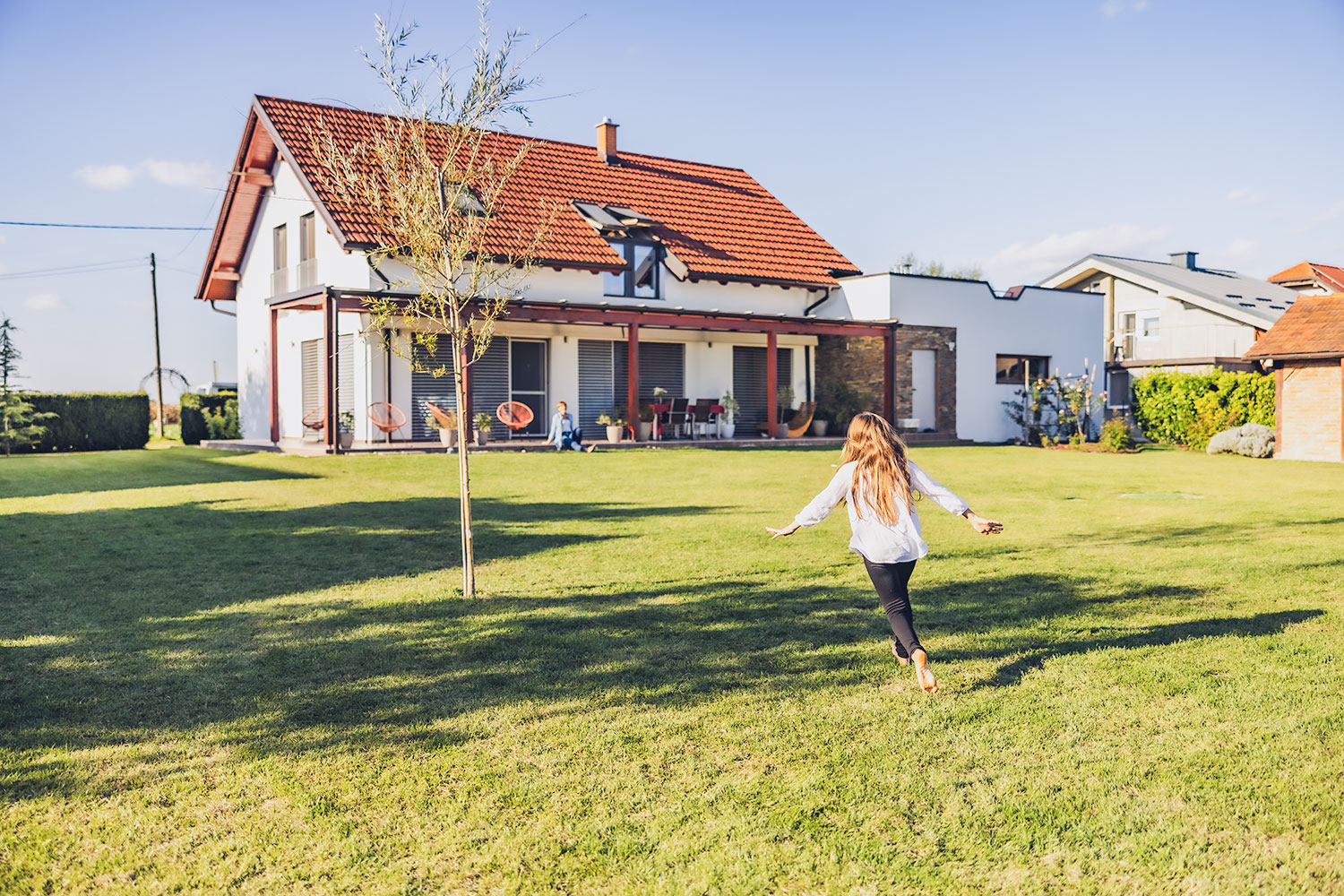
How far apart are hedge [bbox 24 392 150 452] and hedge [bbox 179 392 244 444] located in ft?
3.39

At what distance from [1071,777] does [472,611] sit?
382 centimetres

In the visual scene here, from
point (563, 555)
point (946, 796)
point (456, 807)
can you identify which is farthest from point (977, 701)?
point (563, 555)

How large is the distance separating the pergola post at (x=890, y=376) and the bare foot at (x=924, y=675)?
21713 mm

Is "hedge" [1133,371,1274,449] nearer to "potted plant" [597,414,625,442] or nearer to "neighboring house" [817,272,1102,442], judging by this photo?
"neighboring house" [817,272,1102,442]

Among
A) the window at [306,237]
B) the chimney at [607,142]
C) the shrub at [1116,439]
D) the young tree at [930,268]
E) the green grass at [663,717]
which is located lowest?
the green grass at [663,717]

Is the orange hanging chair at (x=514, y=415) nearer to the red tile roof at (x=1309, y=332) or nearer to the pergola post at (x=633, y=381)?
the pergola post at (x=633, y=381)

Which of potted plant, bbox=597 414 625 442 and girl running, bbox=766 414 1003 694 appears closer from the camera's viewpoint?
girl running, bbox=766 414 1003 694

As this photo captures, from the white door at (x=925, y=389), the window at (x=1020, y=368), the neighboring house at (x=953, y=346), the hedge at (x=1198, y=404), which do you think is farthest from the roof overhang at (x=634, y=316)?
the hedge at (x=1198, y=404)

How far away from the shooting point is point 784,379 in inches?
1094

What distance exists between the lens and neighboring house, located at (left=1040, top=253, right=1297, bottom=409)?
34.3m

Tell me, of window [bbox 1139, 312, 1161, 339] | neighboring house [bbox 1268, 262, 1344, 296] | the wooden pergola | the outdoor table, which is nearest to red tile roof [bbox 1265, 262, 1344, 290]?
neighboring house [bbox 1268, 262, 1344, 296]

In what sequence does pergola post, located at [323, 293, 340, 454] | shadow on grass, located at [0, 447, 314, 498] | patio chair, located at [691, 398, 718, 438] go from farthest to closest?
patio chair, located at [691, 398, 718, 438], pergola post, located at [323, 293, 340, 454], shadow on grass, located at [0, 447, 314, 498]

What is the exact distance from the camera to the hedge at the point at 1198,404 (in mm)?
24875

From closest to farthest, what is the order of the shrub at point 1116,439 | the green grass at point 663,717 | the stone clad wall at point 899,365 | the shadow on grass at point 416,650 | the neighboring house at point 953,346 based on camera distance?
the green grass at point 663,717, the shadow on grass at point 416,650, the shrub at point 1116,439, the stone clad wall at point 899,365, the neighboring house at point 953,346
